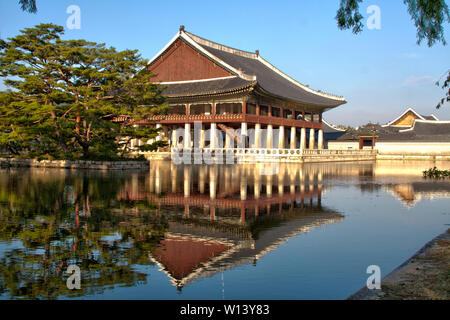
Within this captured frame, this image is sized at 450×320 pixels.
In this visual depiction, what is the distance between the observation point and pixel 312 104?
208 feet

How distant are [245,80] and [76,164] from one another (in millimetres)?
24045

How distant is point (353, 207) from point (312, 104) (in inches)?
1920

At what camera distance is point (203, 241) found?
1011 centimetres

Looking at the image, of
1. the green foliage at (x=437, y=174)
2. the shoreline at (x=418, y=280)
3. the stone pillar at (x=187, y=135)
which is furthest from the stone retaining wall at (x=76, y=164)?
the shoreline at (x=418, y=280)

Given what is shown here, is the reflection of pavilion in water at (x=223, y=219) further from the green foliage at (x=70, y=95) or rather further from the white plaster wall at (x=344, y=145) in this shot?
the white plaster wall at (x=344, y=145)

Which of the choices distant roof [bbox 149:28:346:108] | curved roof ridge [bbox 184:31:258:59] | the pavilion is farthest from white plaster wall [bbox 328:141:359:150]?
curved roof ridge [bbox 184:31:258:59]

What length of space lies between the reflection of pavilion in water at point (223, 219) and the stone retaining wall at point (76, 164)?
37.6ft

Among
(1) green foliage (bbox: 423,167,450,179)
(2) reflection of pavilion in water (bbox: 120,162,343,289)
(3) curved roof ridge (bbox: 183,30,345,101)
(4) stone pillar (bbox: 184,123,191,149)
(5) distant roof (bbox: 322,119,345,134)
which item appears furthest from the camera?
(5) distant roof (bbox: 322,119,345,134)

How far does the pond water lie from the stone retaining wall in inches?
576

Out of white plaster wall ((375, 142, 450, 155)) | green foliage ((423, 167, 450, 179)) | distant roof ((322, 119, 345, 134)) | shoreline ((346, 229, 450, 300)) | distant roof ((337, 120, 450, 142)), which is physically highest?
distant roof ((322, 119, 345, 134))

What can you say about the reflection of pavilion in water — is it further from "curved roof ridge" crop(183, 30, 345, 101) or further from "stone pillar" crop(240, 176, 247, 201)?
"curved roof ridge" crop(183, 30, 345, 101)

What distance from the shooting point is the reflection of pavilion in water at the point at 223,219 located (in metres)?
8.59

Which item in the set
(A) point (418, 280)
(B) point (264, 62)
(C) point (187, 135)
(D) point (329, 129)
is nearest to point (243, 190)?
(A) point (418, 280)

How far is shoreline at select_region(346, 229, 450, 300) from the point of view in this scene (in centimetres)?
629
